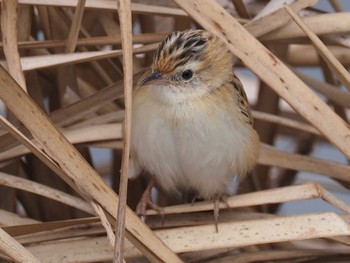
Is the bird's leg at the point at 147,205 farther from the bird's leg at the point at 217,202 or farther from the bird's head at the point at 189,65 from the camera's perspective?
the bird's head at the point at 189,65

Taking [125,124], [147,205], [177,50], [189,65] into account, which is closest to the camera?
[125,124]

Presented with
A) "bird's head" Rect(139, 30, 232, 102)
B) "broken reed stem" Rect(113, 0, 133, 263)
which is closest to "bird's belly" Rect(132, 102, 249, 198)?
"bird's head" Rect(139, 30, 232, 102)

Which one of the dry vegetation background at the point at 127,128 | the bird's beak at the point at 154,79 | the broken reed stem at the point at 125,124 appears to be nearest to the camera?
Result: the broken reed stem at the point at 125,124

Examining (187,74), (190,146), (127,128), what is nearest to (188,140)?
(190,146)

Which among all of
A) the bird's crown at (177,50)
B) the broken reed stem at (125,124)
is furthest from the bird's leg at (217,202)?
the broken reed stem at (125,124)

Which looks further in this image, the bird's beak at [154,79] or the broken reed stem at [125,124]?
the bird's beak at [154,79]

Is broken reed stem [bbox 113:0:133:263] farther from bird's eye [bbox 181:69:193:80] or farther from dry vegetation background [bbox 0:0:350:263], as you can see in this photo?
bird's eye [bbox 181:69:193:80]

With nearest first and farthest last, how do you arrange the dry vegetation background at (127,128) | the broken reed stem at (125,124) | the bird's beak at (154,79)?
the broken reed stem at (125,124) < the dry vegetation background at (127,128) < the bird's beak at (154,79)

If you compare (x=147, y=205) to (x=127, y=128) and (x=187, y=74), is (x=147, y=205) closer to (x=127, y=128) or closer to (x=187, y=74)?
(x=187, y=74)
